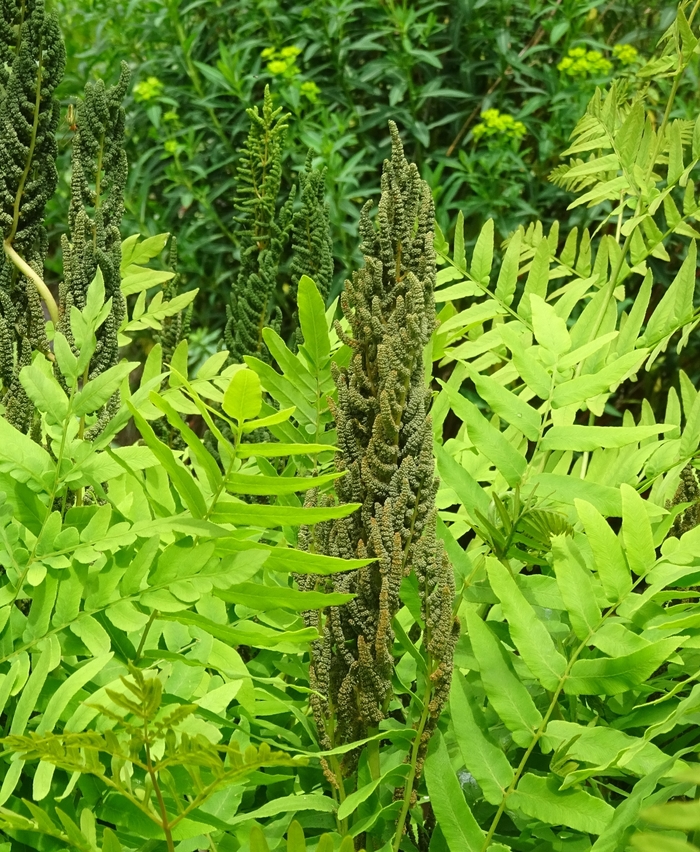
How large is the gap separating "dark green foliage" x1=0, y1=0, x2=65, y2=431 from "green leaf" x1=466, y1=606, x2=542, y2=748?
0.51 m

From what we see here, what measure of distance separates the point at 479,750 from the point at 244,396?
0.30m

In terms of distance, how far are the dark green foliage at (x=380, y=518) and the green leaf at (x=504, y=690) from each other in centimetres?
2

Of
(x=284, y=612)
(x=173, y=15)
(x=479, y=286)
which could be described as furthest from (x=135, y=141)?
(x=284, y=612)

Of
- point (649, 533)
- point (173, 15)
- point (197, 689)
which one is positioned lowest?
point (197, 689)

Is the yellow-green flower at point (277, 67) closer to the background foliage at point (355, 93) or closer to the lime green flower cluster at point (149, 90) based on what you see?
the background foliage at point (355, 93)

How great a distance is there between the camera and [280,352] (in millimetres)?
886

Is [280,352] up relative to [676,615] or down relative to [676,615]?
up

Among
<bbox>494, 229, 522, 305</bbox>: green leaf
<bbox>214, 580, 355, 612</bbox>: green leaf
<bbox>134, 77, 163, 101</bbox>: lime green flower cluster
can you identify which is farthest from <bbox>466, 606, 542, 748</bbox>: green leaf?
<bbox>134, 77, 163, 101</bbox>: lime green flower cluster

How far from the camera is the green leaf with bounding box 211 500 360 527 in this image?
0.60 m

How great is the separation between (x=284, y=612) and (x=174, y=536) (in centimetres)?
14

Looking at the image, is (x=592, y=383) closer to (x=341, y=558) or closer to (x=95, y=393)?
(x=341, y=558)

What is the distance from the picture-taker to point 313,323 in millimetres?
852

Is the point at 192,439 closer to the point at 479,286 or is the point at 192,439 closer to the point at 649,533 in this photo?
the point at 649,533

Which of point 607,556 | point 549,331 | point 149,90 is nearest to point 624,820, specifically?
point 607,556
